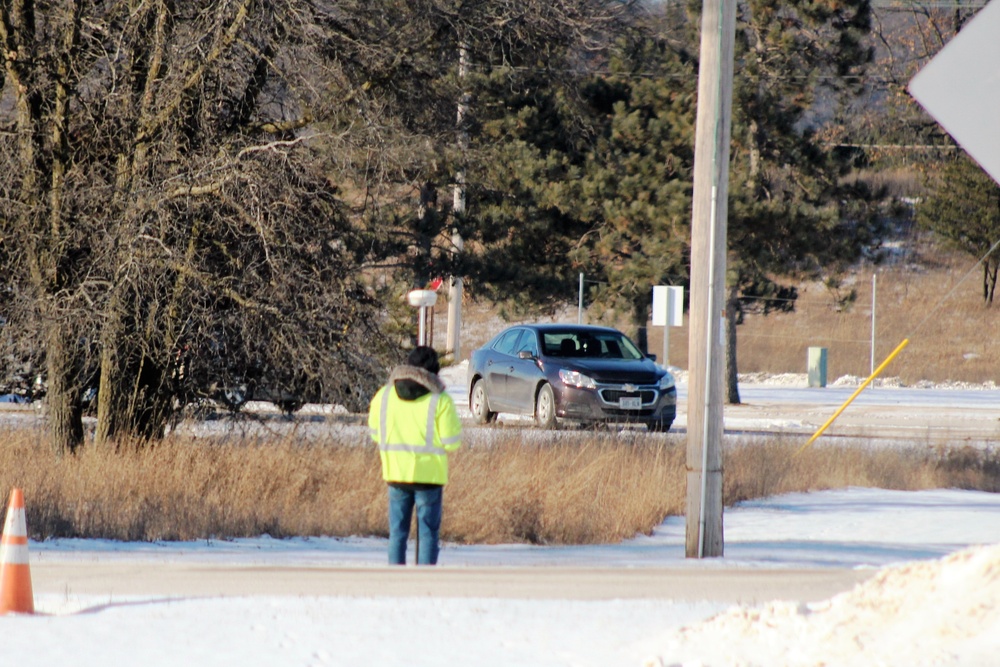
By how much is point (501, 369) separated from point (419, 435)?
12761 mm

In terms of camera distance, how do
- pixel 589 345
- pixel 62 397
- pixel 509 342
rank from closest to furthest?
pixel 62 397 → pixel 589 345 → pixel 509 342

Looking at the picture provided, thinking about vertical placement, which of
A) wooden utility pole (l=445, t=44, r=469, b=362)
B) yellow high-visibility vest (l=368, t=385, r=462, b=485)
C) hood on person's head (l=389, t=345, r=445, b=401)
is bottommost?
yellow high-visibility vest (l=368, t=385, r=462, b=485)

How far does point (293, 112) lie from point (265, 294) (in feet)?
6.85

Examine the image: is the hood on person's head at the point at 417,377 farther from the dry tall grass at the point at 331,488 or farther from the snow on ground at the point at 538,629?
the dry tall grass at the point at 331,488

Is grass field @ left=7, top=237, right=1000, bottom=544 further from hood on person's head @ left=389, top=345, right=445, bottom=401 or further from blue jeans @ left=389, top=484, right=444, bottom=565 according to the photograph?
hood on person's head @ left=389, top=345, right=445, bottom=401

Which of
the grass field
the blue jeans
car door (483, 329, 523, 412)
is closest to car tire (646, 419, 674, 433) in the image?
car door (483, 329, 523, 412)

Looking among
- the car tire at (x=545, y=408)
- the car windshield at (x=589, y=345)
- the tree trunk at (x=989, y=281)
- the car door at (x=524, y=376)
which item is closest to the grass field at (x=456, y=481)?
the car tire at (x=545, y=408)

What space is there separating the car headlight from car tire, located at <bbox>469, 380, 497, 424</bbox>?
2353 millimetres

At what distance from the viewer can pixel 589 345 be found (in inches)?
825

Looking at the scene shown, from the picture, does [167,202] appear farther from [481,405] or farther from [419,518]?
[481,405]

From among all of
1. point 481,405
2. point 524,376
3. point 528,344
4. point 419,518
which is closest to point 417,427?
point 419,518

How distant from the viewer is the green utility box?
40438mm

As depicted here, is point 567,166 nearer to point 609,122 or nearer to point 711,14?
point 609,122

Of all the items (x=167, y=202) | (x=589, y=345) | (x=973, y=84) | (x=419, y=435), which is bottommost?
(x=419, y=435)
